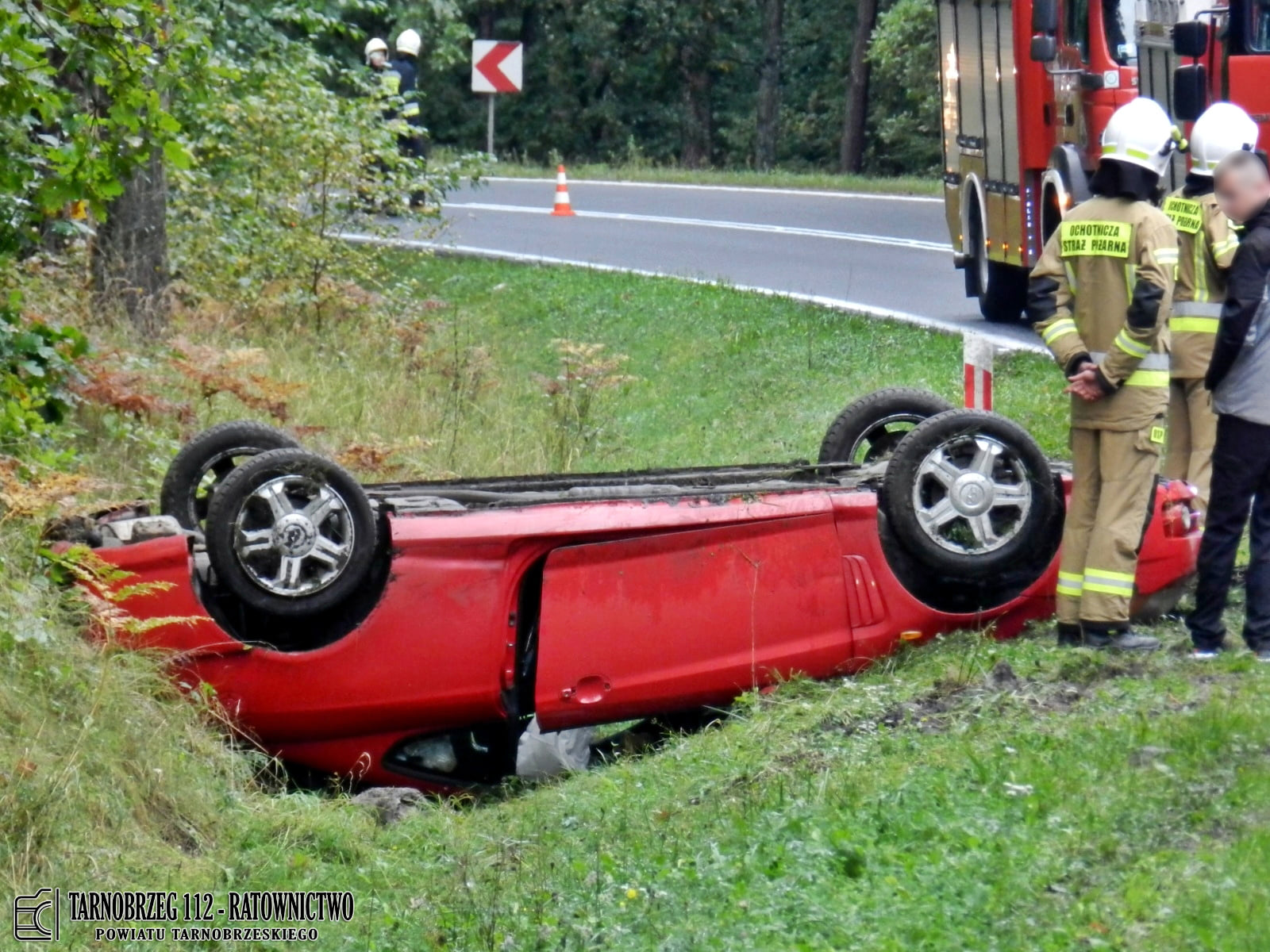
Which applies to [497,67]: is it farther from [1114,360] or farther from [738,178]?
[1114,360]

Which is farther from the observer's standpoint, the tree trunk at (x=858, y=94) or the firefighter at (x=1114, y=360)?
the tree trunk at (x=858, y=94)

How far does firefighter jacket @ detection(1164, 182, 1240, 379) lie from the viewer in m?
7.32

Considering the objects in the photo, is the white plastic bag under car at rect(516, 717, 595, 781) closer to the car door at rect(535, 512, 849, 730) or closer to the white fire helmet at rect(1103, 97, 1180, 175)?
the car door at rect(535, 512, 849, 730)

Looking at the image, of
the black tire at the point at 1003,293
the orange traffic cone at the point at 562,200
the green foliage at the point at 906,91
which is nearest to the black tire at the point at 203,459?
the black tire at the point at 1003,293

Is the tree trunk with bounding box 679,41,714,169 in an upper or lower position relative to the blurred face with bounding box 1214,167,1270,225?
upper

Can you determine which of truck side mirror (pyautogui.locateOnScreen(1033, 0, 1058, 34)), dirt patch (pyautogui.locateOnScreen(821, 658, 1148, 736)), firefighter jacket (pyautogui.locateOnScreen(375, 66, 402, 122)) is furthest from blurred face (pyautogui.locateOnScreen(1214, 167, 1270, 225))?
firefighter jacket (pyautogui.locateOnScreen(375, 66, 402, 122))

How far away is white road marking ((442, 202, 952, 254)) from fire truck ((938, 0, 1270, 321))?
11.8 ft

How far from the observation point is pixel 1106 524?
620 cm

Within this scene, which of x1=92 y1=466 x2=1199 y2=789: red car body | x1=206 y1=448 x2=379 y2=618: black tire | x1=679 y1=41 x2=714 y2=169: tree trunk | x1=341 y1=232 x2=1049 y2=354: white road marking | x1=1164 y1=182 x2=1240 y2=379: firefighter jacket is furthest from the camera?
x1=679 y1=41 x2=714 y2=169: tree trunk

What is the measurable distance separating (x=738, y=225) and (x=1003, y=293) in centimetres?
822

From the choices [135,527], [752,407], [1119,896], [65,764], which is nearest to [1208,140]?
[1119,896]

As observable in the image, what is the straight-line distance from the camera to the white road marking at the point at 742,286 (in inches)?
536

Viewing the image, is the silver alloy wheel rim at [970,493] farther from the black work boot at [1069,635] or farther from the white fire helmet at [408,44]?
the white fire helmet at [408,44]

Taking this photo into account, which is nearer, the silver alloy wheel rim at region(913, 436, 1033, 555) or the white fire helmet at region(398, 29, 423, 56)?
the silver alloy wheel rim at region(913, 436, 1033, 555)
